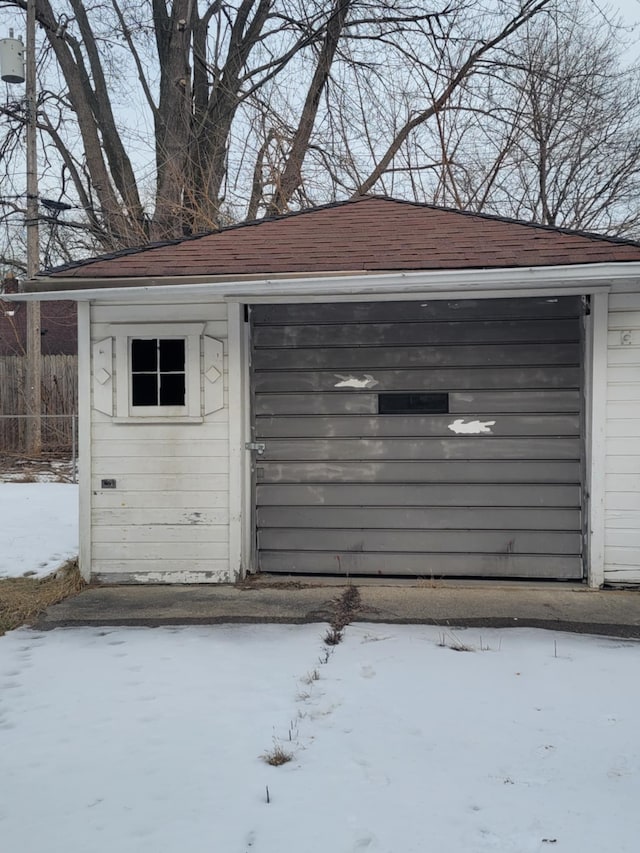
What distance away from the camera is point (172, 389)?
550cm

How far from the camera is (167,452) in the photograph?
5484 mm

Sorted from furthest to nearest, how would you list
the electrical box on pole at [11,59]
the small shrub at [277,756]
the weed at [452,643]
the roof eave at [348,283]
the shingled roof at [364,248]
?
1. the electrical box on pole at [11,59]
2. the shingled roof at [364,248]
3. the roof eave at [348,283]
4. the weed at [452,643]
5. the small shrub at [277,756]

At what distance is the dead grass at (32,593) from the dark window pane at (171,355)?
6.22ft

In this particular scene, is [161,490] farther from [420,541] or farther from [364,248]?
[364,248]

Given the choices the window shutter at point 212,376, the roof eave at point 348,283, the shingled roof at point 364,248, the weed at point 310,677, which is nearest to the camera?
the weed at point 310,677

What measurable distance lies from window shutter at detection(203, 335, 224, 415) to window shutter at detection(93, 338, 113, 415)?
80 cm

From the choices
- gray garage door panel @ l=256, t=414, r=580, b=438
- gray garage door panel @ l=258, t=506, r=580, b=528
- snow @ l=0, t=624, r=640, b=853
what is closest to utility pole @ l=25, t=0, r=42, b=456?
gray garage door panel @ l=256, t=414, r=580, b=438

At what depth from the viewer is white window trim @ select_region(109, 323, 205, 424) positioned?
544cm

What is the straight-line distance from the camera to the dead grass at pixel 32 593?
15.7 feet

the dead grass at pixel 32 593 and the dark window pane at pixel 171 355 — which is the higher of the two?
the dark window pane at pixel 171 355

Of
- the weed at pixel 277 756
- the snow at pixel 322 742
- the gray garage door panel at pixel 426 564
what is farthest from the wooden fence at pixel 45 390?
the weed at pixel 277 756

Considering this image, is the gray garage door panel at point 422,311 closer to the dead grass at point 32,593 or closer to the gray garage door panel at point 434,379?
the gray garage door panel at point 434,379

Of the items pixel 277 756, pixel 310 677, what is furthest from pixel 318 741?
pixel 310 677

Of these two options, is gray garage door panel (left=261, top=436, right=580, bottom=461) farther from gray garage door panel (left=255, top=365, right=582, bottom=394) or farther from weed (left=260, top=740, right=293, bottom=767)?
weed (left=260, top=740, right=293, bottom=767)
